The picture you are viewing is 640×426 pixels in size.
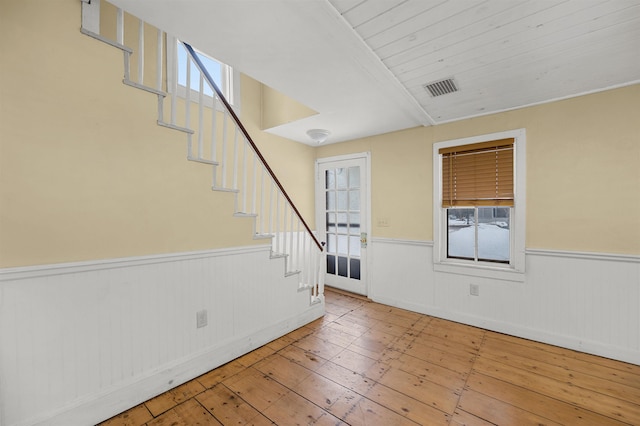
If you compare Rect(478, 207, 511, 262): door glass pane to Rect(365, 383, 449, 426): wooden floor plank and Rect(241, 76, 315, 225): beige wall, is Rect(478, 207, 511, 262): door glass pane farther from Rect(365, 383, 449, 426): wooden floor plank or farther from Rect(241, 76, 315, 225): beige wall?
Rect(241, 76, 315, 225): beige wall

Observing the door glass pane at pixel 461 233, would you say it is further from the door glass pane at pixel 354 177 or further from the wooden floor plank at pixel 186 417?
the wooden floor plank at pixel 186 417

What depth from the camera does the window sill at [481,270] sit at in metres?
2.89

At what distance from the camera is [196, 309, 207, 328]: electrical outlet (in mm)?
2199

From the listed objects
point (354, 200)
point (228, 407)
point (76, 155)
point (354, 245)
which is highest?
point (76, 155)

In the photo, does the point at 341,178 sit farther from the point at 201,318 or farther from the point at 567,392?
the point at 567,392

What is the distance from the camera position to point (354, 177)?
13.9 ft

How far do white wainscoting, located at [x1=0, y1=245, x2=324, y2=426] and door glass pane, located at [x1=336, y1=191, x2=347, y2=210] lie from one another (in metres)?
2.06

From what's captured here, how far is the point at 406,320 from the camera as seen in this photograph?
10.8 feet

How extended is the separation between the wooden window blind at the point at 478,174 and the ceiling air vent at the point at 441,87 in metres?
0.89

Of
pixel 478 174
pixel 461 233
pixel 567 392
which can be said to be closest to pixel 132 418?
pixel 567 392

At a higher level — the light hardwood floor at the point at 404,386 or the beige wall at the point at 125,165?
the beige wall at the point at 125,165

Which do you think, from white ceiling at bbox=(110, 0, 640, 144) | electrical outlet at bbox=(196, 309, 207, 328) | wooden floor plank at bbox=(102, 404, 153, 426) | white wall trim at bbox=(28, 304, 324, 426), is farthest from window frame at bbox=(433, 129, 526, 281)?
wooden floor plank at bbox=(102, 404, 153, 426)

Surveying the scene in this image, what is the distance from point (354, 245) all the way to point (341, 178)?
3.60 ft

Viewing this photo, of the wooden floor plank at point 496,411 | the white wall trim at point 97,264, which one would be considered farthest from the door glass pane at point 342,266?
the wooden floor plank at point 496,411
